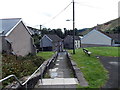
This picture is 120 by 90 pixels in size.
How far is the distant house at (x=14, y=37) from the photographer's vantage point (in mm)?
15008

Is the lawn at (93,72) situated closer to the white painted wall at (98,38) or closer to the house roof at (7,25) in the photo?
the house roof at (7,25)

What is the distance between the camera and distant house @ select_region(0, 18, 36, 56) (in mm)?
15008

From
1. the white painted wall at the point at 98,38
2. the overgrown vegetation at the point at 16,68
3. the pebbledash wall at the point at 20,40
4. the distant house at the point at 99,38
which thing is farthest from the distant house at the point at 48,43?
the overgrown vegetation at the point at 16,68

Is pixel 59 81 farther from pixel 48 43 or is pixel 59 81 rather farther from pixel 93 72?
pixel 48 43

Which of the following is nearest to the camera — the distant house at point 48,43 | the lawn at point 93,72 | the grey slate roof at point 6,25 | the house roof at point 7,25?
the lawn at point 93,72

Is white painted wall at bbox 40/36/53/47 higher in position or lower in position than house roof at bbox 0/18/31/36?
lower

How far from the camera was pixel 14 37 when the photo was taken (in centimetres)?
1692

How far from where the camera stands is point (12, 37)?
1648cm

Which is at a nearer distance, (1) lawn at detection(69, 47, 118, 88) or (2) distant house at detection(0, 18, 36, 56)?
(1) lawn at detection(69, 47, 118, 88)

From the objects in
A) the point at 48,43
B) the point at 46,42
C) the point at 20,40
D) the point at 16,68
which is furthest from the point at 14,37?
the point at 46,42

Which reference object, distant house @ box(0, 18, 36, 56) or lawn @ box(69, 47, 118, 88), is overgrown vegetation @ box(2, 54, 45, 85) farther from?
distant house @ box(0, 18, 36, 56)

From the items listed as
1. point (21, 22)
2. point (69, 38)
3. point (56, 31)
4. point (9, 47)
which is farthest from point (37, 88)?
point (56, 31)

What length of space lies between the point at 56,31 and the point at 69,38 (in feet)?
52.7

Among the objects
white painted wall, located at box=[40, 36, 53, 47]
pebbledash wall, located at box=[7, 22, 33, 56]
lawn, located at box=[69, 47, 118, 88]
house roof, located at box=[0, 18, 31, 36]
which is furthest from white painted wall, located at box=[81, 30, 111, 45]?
lawn, located at box=[69, 47, 118, 88]
